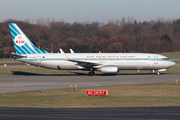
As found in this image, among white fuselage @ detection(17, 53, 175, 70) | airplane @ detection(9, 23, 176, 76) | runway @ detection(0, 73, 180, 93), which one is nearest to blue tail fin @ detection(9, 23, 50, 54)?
airplane @ detection(9, 23, 176, 76)

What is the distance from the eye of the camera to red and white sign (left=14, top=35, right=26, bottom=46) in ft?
155

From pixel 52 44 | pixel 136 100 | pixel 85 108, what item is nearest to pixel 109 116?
pixel 85 108

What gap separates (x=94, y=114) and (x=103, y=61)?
2909 cm

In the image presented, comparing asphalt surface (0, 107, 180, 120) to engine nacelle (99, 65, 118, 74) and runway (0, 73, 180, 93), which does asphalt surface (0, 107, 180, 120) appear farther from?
engine nacelle (99, 65, 118, 74)

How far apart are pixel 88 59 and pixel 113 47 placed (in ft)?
280

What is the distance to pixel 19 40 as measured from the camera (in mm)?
47531

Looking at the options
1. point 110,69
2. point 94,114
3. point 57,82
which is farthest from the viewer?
point 110,69

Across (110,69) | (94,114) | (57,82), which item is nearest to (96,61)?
(110,69)

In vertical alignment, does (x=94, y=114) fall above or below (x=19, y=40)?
below

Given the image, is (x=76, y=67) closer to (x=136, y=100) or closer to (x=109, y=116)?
(x=136, y=100)

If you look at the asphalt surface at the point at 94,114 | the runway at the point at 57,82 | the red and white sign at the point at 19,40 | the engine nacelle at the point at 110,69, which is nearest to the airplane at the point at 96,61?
the engine nacelle at the point at 110,69

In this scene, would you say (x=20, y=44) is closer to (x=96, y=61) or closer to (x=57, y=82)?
(x=96, y=61)

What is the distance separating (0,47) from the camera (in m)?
130

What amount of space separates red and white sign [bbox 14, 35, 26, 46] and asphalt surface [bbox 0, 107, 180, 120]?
100 feet
